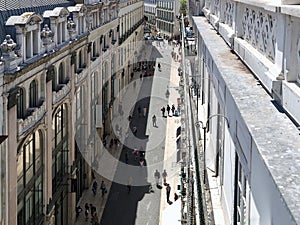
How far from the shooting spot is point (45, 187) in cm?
2245

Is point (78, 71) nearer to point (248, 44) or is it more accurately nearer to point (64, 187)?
point (64, 187)

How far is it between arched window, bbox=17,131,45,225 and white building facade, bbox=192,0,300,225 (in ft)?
33.2

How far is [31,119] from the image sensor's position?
20062 mm

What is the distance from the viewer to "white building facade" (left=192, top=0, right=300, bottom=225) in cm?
441

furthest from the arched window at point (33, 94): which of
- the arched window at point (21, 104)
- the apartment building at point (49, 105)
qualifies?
the arched window at point (21, 104)

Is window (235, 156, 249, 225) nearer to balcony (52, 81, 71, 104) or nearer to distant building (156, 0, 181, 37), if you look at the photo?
balcony (52, 81, 71, 104)

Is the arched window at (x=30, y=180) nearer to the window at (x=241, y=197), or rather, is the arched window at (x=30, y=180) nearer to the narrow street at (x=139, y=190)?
the narrow street at (x=139, y=190)

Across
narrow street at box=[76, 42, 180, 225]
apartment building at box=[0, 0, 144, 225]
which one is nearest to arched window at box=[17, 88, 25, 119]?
apartment building at box=[0, 0, 144, 225]

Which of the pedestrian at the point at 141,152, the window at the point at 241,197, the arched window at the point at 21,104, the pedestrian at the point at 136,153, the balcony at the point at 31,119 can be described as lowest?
the pedestrian at the point at 141,152

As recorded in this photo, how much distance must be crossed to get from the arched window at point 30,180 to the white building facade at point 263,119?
10.1 metres

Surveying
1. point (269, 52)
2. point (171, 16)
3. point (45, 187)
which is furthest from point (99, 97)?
point (171, 16)

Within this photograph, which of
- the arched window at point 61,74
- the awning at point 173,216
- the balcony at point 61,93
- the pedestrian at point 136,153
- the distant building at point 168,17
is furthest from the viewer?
the distant building at point 168,17

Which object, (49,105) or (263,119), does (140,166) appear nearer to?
(49,105)

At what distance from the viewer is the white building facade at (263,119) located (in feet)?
14.5
